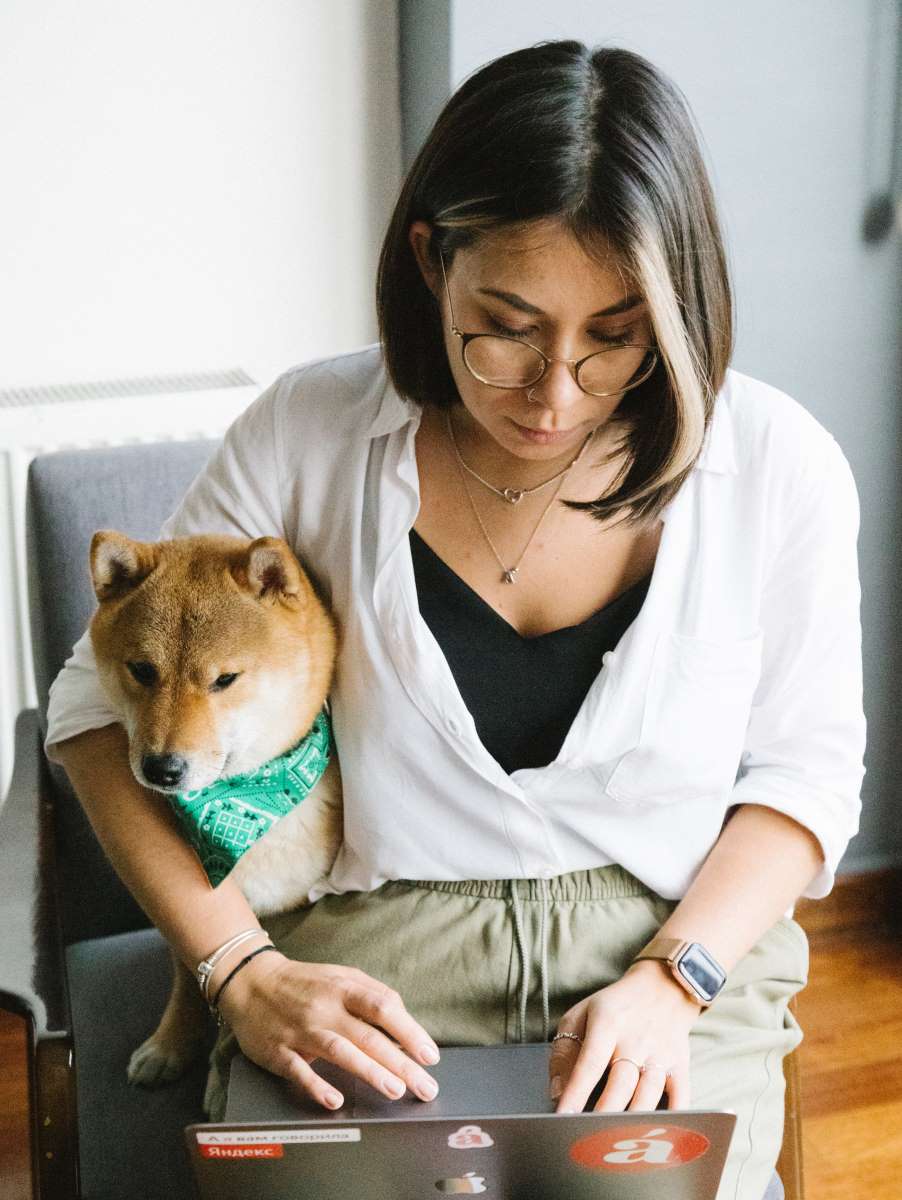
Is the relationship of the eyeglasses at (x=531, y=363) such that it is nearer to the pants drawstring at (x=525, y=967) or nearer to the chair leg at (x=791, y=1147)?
the pants drawstring at (x=525, y=967)

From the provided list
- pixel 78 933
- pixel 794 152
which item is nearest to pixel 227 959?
pixel 78 933

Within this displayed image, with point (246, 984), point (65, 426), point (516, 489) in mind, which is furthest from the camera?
point (65, 426)

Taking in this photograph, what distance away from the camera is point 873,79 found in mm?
1845

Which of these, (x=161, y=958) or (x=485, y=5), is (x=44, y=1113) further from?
(x=485, y=5)

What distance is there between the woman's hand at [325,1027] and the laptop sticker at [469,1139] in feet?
0.33

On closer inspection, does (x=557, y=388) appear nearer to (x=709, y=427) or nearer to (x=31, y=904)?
(x=709, y=427)

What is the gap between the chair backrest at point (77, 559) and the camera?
139cm

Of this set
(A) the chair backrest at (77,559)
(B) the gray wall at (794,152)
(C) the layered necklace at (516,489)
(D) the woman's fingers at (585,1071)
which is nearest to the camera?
(D) the woman's fingers at (585,1071)

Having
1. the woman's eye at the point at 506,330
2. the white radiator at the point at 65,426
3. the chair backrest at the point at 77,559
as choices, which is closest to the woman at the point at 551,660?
the woman's eye at the point at 506,330

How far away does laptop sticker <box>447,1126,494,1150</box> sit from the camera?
80 centimetres

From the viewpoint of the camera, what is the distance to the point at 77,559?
1389mm

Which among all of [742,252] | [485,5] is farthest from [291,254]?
[742,252]

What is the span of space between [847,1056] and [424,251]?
1.44 m

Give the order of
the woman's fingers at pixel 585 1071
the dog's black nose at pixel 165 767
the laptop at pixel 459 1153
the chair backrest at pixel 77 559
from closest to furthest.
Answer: the laptop at pixel 459 1153
the woman's fingers at pixel 585 1071
the dog's black nose at pixel 165 767
the chair backrest at pixel 77 559
